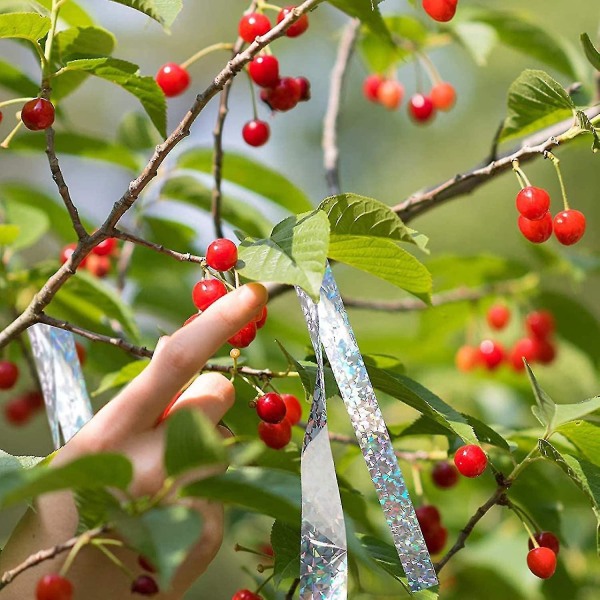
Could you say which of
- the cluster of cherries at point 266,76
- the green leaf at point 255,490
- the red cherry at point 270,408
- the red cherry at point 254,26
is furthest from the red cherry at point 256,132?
the green leaf at point 255,490

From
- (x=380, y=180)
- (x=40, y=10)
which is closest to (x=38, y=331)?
(x=40, y=10)

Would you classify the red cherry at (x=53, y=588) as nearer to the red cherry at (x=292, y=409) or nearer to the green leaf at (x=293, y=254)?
the green leaf at (x=293, y=254)

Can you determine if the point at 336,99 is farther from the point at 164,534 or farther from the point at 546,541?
the point at 164,534

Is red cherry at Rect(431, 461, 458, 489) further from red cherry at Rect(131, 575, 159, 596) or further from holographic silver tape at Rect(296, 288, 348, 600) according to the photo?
red cherry at Rect(131, 575, 159, 596)

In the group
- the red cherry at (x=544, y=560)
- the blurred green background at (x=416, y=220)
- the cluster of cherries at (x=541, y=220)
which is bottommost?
the blurred green background at (x=416, y=220)

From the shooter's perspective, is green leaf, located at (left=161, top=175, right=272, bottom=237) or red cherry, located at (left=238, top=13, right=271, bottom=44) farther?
green leaf, located at (left=161, top=175, right=272, bottom=237)

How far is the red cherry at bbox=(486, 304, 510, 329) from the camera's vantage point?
7.12ft

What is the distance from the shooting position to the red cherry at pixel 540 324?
2.05m

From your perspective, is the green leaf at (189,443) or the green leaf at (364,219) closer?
the green leaf at (189,443)

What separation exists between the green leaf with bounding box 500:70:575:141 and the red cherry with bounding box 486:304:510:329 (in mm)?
1006

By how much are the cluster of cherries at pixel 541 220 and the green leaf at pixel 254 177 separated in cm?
68

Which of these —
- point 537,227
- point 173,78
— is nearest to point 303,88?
point 173,78

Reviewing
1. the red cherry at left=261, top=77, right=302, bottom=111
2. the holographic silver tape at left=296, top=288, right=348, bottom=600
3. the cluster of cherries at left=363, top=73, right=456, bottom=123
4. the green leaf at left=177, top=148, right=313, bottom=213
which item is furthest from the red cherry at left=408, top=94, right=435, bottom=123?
the holographic silver tape at left=296, top=288, right=348, bottom=600

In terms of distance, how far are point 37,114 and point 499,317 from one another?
1.48 m
